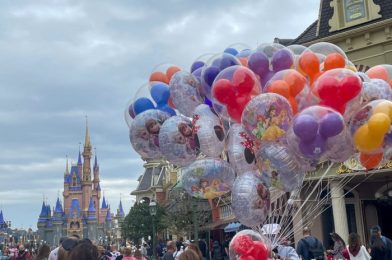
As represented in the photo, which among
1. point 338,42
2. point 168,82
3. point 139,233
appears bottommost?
point 139,233

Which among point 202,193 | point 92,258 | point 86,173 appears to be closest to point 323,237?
point 202,193

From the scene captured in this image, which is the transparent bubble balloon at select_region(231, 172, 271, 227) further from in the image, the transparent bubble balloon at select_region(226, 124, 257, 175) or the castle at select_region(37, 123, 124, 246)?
the castle at select_region(37, 123, 124, 246)

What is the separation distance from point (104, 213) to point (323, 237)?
123925mm

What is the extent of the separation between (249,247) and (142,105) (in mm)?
3589

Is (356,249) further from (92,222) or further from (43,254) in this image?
(92,222)

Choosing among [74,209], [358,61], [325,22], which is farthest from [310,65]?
[74,209]

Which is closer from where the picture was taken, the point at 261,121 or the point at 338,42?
the point at 261,121

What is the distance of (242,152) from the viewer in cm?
806

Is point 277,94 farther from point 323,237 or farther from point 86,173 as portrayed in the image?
point 86,173

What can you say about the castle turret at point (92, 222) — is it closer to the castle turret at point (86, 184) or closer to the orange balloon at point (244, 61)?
the castle turret at point (86, 184)

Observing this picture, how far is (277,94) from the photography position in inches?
293

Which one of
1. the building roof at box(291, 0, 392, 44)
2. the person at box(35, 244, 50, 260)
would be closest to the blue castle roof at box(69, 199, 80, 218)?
the building roof at box(291, 0, 392, 44)

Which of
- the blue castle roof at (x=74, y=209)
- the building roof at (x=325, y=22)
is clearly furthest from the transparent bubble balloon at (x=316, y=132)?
the blue castle roof at (x=74, y=209)

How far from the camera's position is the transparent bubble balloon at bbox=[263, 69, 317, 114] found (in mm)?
7555
